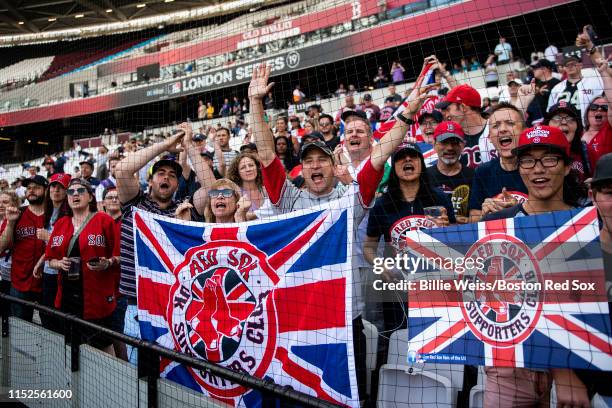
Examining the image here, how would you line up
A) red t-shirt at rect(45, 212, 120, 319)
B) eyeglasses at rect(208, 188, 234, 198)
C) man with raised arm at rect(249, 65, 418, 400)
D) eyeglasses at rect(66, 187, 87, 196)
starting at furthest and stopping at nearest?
eyeglasses at rect(66, 187, 87, 196) < red t-shirt at rect(45, 212, 120, 319) < eyeglasses at rect(208, 188, 234, 198) < man with raised arm at rect(249, 65, 418, 400)

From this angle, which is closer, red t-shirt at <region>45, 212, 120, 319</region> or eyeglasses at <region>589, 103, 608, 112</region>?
eyeglasses at <region>589, 103, 608, 112</region>

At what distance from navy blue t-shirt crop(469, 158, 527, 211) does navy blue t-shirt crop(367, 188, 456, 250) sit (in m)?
0.16

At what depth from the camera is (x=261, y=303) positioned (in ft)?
8.21

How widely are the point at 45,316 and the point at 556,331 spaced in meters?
3.52

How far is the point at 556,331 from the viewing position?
1.72m

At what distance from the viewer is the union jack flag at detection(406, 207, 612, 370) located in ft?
5.59

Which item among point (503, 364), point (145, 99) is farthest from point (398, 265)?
point (145, 99)

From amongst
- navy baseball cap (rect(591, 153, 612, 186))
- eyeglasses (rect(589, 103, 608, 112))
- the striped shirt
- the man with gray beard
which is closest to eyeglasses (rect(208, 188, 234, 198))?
the striped shirt

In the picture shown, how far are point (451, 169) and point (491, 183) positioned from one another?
1.27 ft

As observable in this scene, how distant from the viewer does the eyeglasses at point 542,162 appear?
212cm

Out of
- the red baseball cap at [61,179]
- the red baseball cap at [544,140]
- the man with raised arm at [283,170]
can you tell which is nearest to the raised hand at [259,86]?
the man with raised arm at [283,170]

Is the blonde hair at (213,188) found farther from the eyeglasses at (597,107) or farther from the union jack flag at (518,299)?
the eyeglasses at (597,107)

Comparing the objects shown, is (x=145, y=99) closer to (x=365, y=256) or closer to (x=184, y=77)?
(x=184, y=77)

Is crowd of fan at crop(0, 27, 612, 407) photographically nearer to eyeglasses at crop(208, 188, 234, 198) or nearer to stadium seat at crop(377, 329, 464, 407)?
eyeglasses at crop(208, 188, 234, 198)
